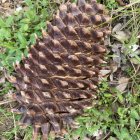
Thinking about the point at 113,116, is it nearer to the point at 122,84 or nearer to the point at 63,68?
the point at 122,84

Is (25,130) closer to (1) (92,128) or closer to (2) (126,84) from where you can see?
(1) (92,128)

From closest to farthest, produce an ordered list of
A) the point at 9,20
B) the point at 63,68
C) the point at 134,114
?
the point at 63,68 < the point at 134,114 < the point at 9,20

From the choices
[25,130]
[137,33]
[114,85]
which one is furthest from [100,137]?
[137,33]

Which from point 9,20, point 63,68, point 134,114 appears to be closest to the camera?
point 63,68

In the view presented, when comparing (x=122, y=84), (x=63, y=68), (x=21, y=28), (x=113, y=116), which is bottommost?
(x=113, y=116)

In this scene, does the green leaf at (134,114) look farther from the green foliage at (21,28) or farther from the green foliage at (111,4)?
the green foliage at (21,28)

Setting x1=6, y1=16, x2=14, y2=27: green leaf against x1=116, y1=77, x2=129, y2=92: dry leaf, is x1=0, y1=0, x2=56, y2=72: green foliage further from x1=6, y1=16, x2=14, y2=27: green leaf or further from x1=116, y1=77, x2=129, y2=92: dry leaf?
x1=116, y1=77, x2=129, y2=92: dry leaf

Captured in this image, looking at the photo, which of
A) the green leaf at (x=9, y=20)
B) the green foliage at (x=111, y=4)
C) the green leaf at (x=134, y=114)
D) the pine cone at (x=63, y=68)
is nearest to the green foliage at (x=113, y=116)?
the green leaf at (x=134, y=114)

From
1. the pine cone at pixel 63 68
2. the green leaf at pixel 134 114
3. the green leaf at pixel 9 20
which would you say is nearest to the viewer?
the pine cone at pixel 63 68

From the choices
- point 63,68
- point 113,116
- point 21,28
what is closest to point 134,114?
point 113,116
